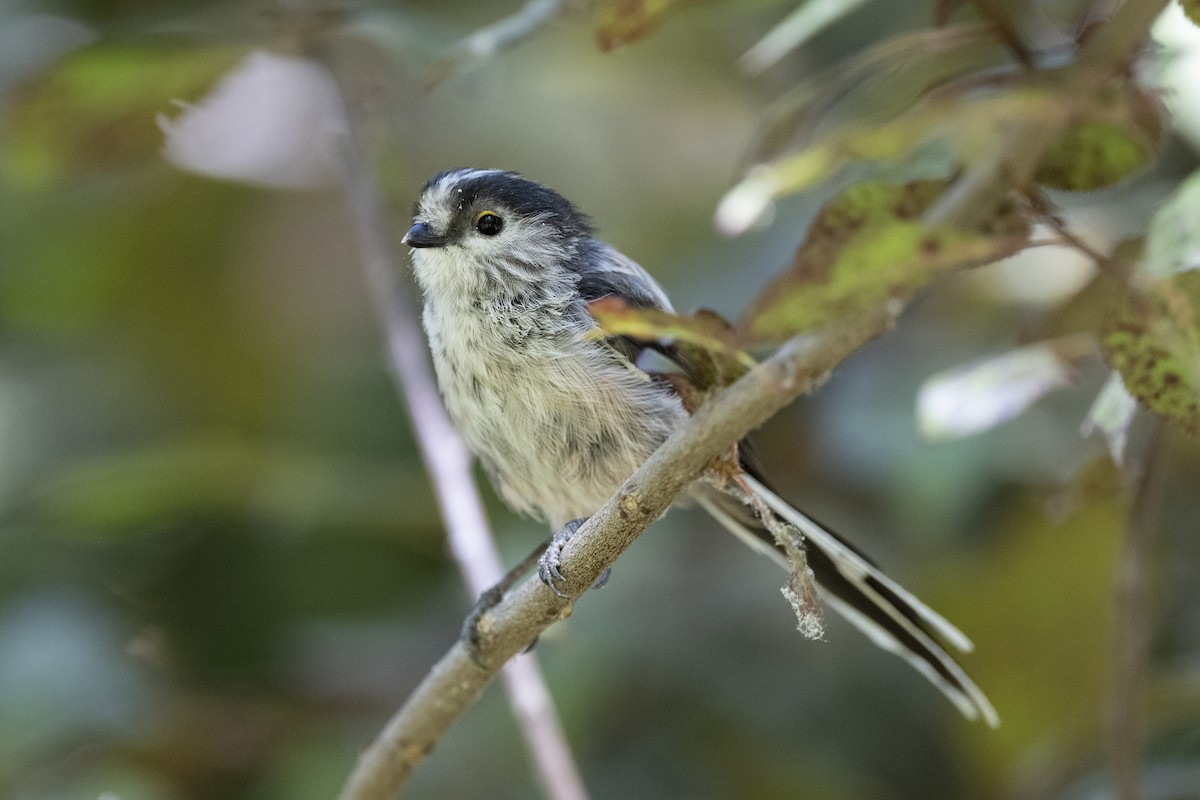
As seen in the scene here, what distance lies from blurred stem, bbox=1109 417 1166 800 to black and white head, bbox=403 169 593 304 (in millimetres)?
1060

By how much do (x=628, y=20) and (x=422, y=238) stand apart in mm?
1126

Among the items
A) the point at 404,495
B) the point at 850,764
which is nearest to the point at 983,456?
the point at 850,764

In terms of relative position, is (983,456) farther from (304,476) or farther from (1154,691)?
(304,476)

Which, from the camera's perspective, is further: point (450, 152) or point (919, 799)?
point (450, 152)

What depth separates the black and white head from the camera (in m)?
2.35

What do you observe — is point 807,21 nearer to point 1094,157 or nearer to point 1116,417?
point 1094,157

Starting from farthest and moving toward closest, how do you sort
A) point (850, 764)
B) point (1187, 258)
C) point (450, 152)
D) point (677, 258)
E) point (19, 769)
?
point (450, 152)
point (677, 258)
point (850, 764)
point (19, 769)
point (1187, 258)

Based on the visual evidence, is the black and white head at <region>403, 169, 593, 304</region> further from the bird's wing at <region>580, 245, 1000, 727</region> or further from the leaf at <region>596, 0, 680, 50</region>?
the leaf at <region>596, 0, 680, 50</region>

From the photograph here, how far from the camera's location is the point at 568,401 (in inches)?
84.7

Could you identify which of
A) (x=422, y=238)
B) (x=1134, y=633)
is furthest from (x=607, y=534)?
(x=422, y=238)

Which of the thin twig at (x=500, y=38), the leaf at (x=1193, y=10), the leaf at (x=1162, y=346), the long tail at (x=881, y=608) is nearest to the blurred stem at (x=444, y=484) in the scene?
the long tail at (x=881, y=608)

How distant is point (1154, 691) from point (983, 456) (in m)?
0.56

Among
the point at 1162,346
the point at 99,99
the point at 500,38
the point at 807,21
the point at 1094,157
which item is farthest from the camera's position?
the point at 99,99

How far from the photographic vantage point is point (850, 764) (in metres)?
2.71
